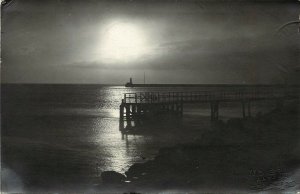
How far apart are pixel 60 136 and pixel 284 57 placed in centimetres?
203

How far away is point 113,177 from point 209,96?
1.09 meters

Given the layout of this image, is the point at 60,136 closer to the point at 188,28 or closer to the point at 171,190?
the point at 171,190

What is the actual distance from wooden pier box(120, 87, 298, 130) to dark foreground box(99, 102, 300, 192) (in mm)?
121

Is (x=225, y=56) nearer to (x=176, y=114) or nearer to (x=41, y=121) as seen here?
(x=176, y=114)

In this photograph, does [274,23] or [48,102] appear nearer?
[274,23]

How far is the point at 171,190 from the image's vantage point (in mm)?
2594

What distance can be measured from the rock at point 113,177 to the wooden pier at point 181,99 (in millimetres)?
388

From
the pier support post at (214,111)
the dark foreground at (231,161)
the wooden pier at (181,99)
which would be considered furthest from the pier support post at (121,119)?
the pier support post at (214,111)

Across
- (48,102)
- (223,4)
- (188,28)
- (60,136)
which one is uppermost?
(223,4)

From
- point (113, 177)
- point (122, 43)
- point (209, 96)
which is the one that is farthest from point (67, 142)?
point (209, 96)

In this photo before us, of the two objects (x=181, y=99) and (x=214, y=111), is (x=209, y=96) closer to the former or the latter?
(x=214, y=111)

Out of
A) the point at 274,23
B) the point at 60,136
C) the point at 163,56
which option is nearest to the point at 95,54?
the point at 163,56

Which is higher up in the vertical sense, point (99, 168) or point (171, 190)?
point (99, 168)

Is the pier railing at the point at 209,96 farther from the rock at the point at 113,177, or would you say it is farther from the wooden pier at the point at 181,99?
the rock at the point at 113,177
